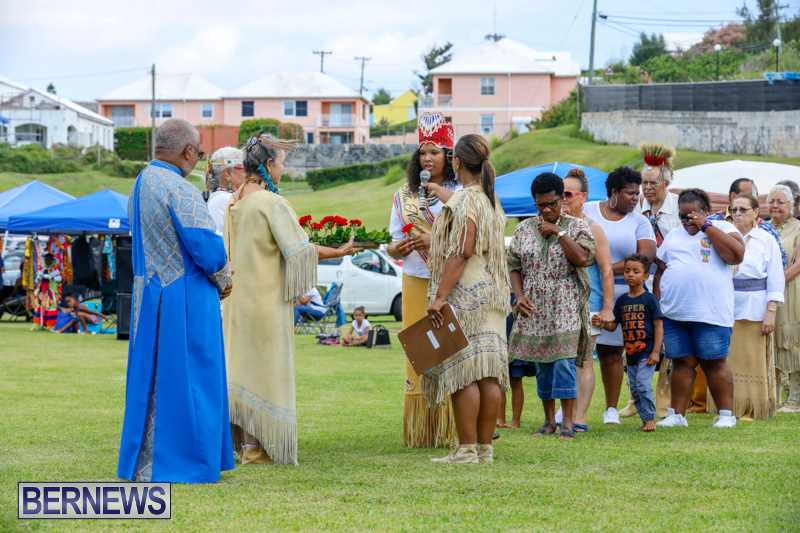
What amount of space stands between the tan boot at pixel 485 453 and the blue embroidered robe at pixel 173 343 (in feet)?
5.21

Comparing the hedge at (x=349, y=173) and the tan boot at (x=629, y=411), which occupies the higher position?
the hedge at (x=349, y=173)

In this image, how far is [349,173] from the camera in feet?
174

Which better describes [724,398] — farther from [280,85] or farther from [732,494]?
[280,85]

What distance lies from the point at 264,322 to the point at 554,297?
7.37ft

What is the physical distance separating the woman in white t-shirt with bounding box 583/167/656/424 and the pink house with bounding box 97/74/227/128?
6605cm

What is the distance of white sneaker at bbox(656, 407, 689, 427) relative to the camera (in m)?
7.25

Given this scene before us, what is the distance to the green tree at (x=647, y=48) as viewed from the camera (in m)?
67.2

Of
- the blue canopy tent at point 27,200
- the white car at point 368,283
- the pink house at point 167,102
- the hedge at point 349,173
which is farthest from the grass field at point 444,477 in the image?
the pink house at point 167,102

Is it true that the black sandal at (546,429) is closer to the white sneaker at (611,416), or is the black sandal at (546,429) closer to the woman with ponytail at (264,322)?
the white sneaker at (611,416)

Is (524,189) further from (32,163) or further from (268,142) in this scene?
(32,163)

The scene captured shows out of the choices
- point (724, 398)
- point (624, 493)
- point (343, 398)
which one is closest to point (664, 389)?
point (724, 398)

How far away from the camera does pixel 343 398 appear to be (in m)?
8.77

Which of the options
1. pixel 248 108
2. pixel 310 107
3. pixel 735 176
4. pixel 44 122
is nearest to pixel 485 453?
pixel 735 176

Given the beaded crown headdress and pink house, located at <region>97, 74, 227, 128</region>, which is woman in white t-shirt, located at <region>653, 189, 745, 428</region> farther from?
pink house, located at <region>97, 74, 227, 128</region>
